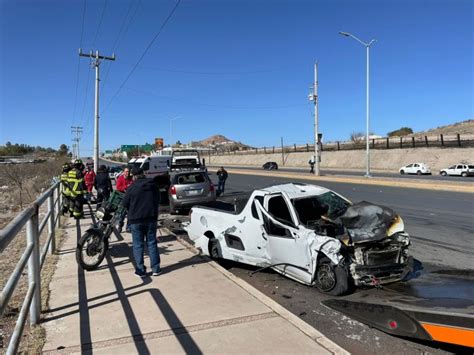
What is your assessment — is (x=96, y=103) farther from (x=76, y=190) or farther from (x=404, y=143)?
(x=404, y=143)

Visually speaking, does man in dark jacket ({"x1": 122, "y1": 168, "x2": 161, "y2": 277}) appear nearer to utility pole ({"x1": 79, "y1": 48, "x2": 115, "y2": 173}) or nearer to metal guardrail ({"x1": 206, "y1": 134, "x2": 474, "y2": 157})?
utility pole ({"x1": 79, "y1": 48, "x2": 115, "y2": 173})

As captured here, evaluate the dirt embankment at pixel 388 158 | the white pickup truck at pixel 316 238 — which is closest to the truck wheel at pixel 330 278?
the white pickup truck at pixel 316 238

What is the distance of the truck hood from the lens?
20.3 ft

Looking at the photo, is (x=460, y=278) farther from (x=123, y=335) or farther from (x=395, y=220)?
(x=123, y=335)

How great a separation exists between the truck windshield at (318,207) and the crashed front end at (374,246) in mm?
735

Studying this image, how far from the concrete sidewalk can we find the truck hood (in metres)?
1.67

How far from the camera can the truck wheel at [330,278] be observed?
611 centimetres

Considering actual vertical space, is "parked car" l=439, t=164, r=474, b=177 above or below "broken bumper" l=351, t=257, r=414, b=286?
above

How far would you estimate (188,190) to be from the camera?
16.9 metres

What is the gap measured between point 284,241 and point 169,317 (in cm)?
238

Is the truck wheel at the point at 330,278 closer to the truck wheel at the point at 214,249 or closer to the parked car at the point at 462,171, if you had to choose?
the truck wheel at the point at 214,249

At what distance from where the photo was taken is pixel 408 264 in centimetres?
666

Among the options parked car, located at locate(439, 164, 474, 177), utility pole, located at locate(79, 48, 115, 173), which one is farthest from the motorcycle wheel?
parked car, located at locate(439, 164, 474, 177)

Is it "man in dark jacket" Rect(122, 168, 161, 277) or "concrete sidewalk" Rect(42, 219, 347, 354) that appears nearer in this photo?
"concrete sidewalk" Rect(42, 219, 347, 354)
